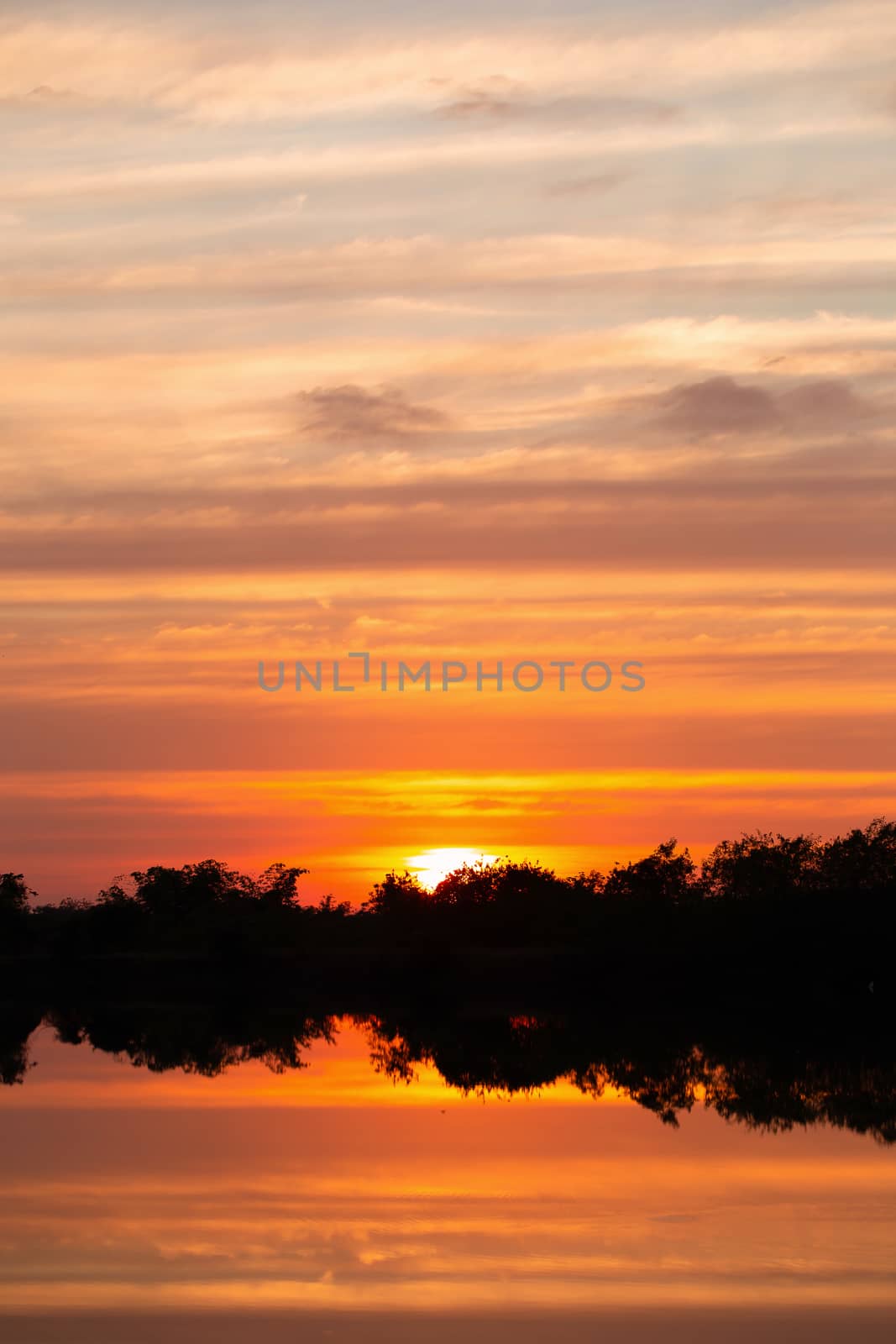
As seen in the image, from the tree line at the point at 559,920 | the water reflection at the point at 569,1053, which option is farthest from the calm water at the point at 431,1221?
the tree line at the point at 559,920

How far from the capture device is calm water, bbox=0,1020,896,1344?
1166 centimetres

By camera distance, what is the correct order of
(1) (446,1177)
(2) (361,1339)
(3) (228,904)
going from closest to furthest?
(2) (361,1339), (1) (446,1177), (3) (228,904)

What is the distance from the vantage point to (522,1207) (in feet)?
52.2

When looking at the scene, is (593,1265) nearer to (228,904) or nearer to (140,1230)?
(140,1230)

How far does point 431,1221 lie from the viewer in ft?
49.7

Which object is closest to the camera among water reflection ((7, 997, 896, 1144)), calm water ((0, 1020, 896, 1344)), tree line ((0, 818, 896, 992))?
calm water ((0, 1020, 896, 1344))

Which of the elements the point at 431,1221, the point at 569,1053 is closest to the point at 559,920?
the point at 569,1053

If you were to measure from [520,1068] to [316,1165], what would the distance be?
1060 cm

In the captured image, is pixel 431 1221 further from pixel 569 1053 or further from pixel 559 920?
pixel 559 920

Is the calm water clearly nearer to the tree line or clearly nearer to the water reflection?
the water reflection

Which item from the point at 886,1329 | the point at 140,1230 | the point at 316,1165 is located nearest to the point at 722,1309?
the point at 886,1329

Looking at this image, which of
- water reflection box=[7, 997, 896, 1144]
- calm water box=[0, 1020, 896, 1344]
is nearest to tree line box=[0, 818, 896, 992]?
water reflection box=[7, 997, 896, 1144]

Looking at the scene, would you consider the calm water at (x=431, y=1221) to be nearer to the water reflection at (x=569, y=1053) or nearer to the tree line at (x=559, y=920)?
the water reflection at (x=569, y=1053)

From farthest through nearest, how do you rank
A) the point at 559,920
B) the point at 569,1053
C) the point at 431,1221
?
the point at 559,920 → the point at 569,1053 → the point at 431,1221
